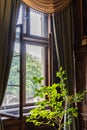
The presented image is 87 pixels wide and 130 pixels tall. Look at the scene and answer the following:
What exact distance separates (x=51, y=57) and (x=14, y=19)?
1071mm

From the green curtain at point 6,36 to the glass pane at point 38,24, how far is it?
65cm

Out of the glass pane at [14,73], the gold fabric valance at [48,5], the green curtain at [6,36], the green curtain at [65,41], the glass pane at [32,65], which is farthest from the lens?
the green curtain at [65,41]

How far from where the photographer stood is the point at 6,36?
9.65 ft

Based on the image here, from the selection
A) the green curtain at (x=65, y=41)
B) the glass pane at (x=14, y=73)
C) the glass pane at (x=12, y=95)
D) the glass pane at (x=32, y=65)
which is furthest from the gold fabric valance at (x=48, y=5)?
the glass pane at (x=12, y=95)

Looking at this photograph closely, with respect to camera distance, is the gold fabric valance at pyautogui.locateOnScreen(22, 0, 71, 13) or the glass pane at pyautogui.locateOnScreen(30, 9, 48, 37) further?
the glass pane at pyautogui.locateOnScreen(30, 9, 48, 37)

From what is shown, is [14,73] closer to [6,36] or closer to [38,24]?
[6,36]

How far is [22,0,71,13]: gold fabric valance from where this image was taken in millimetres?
3340

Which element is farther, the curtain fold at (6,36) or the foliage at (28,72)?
the foliage at (28,72)

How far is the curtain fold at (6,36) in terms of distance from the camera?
2.88 meters

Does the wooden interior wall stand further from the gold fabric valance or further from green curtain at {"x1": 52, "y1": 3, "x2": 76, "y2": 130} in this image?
the gold fabric valance

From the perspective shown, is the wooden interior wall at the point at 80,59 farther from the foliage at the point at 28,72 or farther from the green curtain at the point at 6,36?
the green curtain at the point at 6,36

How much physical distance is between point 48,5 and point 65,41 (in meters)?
0.66

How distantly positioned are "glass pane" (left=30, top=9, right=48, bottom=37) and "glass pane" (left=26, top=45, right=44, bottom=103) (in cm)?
25

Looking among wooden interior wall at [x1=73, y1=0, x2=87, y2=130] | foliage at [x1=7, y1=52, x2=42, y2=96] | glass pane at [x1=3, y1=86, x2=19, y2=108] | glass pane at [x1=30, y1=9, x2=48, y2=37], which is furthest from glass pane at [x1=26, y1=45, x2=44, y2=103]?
wooden interior wall at [x1=73, y1=0, x2=87, y2=130]
